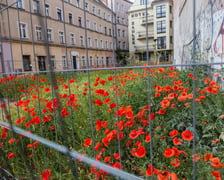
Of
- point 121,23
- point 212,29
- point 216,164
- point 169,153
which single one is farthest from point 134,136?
point 212,29

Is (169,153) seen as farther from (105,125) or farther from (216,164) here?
(105,125)

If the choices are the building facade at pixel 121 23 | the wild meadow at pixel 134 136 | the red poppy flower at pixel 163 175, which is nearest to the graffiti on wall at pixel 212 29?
the wild meadow at pixel 134 136

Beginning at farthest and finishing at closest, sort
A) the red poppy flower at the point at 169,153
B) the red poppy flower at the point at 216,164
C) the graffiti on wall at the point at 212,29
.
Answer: the graffiti on wall at the point at 212,29 < the red poppy flower at the point at 169,153 < the red poppy flower at the point at 216,164

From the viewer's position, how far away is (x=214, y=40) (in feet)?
8.34

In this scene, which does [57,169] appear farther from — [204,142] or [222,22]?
[222,22]

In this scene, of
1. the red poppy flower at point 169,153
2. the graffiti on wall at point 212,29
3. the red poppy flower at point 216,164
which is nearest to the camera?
the red poppy flower at point 216,164

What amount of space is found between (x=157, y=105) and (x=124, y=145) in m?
0.64

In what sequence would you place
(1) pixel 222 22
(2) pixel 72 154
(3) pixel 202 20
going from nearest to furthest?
(2) pixel 72 154
(1) pixel 222 22
(3) pixel 202 20

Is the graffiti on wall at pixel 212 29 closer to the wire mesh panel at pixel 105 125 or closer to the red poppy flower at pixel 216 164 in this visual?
the wire mesh panel at pixel 105 125

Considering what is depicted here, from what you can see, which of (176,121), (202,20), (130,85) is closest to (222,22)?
(202,20)

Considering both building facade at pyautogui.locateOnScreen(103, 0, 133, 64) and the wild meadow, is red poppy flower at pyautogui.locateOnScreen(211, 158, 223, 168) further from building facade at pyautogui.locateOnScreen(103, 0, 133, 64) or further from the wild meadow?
building facade at pyautogui.locateOnScreen(103, 0, 133, 64)

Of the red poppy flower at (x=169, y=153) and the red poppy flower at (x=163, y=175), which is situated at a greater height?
the red poppy flower at (x=169, y=153)

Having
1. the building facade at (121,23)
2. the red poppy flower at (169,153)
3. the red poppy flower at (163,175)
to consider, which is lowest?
the red poppy flower at (163,175)

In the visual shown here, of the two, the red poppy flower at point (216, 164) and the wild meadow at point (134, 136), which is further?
the wild meadow at point (134, 136)
